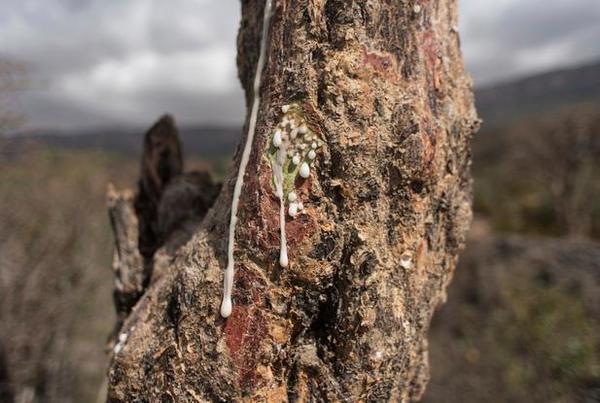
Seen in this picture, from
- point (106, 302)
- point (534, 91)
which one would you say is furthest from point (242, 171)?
point (534, 91)

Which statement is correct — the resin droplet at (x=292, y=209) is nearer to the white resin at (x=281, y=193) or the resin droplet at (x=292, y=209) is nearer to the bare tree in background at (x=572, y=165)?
the white resin at (x=281, y=193)

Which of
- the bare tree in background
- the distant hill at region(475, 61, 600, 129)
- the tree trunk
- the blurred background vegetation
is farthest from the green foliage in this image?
the distant hill at region(475, 61, 600, 129)

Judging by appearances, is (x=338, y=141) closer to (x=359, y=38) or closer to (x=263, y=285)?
(x=359, y=38)

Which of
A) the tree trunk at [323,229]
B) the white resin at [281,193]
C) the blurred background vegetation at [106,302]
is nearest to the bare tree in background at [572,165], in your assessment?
the blurred background vegetation at [106,302]

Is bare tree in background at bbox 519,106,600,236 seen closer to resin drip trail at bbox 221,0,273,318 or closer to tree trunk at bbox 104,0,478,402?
tree trunk at bbox 104,0,478,402

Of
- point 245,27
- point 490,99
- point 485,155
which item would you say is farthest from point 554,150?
point 490,99
